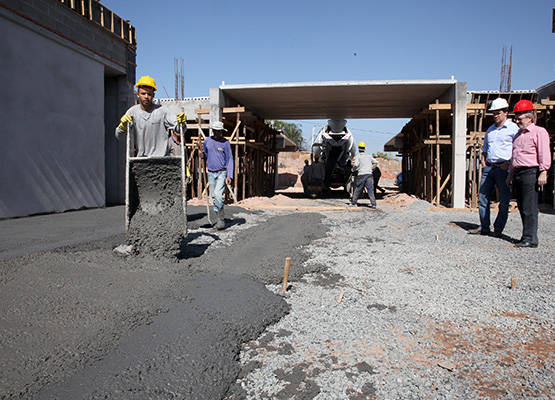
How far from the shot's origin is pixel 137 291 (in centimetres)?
318

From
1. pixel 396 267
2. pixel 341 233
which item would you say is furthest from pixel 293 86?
pixel 396 267

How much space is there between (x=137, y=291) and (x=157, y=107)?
2759 millimetres

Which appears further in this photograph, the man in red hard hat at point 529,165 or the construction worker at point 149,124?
the man in red hard hat at point 529,165

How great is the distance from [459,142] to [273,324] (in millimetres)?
10816

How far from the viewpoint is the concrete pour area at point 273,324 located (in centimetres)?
199

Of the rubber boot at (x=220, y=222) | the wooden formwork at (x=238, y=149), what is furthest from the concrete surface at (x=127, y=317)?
the wooden formwork at (x=238, y=149)

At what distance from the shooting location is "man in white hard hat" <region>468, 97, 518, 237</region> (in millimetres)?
6109

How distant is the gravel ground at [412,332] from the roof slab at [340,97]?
852 centimetres

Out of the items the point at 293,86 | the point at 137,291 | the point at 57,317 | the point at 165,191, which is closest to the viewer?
the point at 57,317

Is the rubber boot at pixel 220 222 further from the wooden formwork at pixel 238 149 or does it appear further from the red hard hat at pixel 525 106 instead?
the red hard hat at pixel 525 106

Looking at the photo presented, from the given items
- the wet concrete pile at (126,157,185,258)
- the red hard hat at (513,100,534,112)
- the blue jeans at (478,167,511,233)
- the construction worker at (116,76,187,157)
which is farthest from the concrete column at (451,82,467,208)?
the wet concrete pile at (126,157,185,258)

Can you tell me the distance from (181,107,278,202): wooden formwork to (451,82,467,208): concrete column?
21.5 feet

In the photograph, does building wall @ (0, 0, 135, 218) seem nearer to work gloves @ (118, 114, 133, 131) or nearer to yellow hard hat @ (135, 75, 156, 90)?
work gloves @ (118, 114, 133, 131)

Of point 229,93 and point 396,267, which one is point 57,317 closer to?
point 396,267
